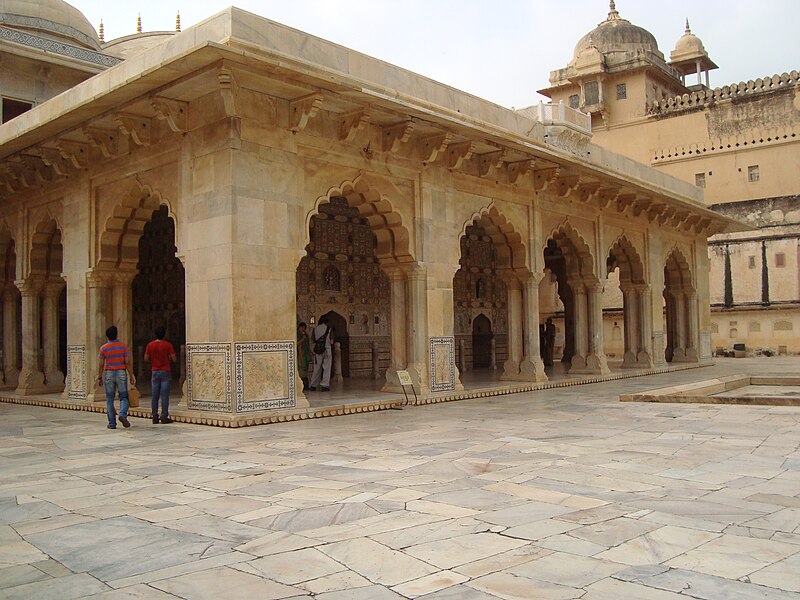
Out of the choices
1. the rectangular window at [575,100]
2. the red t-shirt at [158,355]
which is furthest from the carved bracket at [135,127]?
the rectangular window at [575,100]

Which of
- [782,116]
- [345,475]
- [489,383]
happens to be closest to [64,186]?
[489,383]

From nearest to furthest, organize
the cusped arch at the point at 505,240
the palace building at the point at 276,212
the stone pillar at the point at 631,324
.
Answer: the palace building at the point at 276,212, the cusped arch at the point at 505,240, the stone pillar at the point at 631,324

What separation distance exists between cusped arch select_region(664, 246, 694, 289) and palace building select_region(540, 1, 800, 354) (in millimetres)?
3179

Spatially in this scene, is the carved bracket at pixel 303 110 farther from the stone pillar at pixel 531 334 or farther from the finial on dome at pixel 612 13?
the finial on dome at pixel 612 13

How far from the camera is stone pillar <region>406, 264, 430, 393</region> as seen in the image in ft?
36.9

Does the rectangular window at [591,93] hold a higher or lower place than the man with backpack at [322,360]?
higher

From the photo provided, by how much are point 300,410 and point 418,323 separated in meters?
2.79

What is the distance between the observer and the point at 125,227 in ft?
36.8

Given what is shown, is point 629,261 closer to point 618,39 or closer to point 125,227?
point 125,227

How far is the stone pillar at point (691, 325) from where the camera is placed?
67.1 feet

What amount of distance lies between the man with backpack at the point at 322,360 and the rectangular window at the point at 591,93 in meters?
23.5

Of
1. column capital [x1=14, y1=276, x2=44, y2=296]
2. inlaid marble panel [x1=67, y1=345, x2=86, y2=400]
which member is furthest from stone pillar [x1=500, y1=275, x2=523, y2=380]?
column capital [x1=14, y1=276, x2=44, y2=296]

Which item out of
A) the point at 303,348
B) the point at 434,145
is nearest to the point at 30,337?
the point at 303,348

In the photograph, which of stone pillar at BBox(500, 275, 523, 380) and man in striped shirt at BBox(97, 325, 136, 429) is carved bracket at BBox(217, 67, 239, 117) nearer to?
man in striped shirt at BBox(97, 325, 136, 429)
